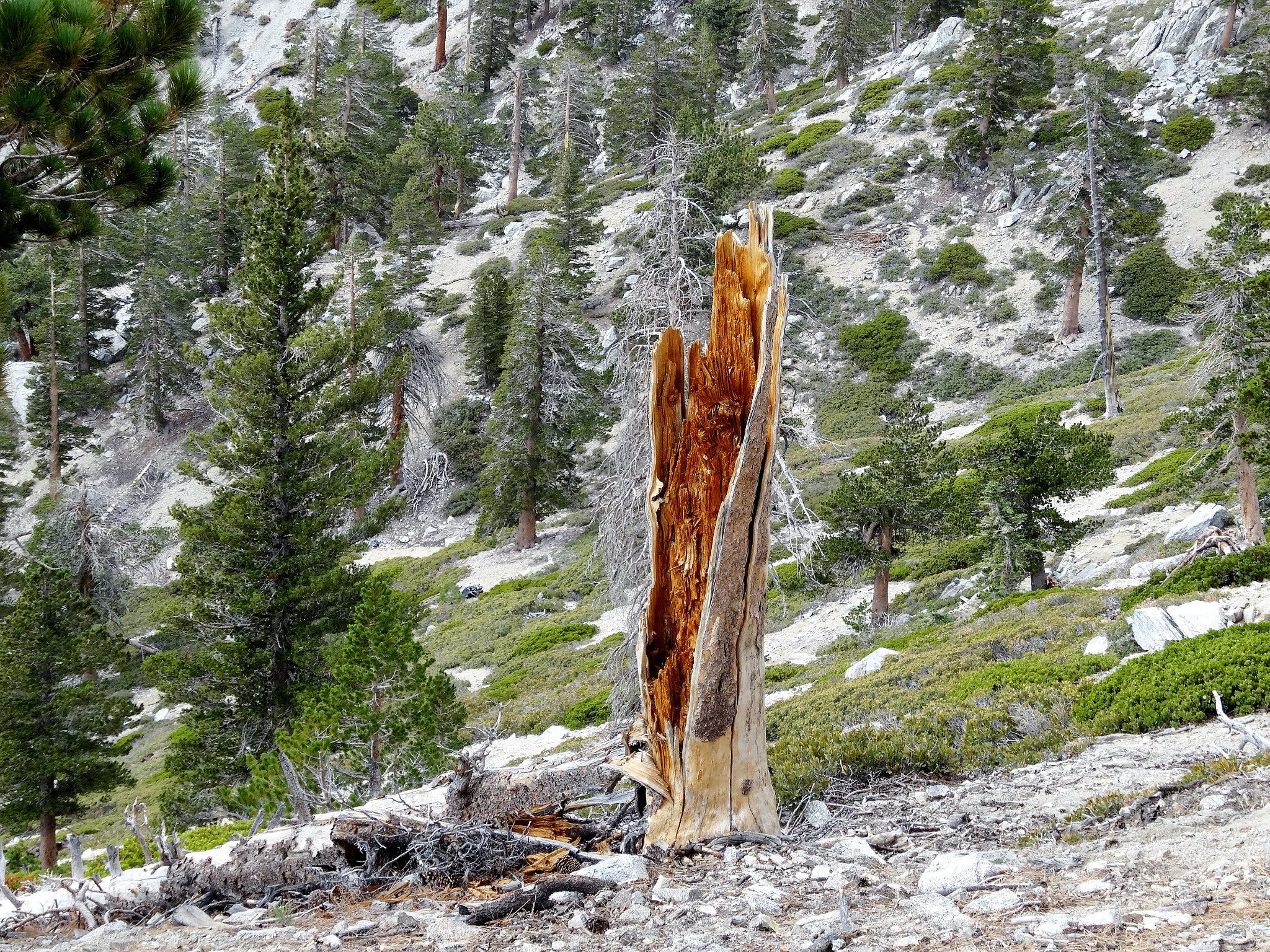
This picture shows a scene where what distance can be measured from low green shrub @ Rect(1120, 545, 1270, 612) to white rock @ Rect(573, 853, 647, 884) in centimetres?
810

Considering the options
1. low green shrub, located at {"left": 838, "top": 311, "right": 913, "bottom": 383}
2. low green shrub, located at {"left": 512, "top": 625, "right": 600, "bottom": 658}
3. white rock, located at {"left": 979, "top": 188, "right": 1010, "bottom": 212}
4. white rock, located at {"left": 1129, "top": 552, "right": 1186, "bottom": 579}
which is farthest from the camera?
white rock, located at {"left": 979, "top": 188, "right": 1010, "bottom": 212}

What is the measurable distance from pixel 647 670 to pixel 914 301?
34.5m

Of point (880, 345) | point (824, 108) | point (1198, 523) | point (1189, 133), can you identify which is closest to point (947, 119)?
point (824, 108)

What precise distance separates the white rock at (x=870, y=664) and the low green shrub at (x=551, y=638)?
838cm

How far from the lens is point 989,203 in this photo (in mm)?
38719

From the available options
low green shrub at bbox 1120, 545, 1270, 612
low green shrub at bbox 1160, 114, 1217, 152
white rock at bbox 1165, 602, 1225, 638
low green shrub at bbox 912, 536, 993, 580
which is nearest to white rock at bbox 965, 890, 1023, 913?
white rock at bbox 1165, 602, 1225, 638

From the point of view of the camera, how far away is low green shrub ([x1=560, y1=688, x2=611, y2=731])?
14.2 meters

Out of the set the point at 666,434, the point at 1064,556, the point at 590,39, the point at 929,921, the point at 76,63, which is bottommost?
the point at 1064,556

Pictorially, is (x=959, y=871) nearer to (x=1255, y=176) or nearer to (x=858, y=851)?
(x=858, y=851)

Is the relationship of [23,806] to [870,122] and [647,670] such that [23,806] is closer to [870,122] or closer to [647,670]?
[647,670]

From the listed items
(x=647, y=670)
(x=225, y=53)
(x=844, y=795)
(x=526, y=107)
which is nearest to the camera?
(x=647, y=670)

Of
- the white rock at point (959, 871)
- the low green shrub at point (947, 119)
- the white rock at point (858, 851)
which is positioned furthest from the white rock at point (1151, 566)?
the low green shrub at point (947, 119)

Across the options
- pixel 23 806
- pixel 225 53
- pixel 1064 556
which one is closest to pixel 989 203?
pixel 1064 556

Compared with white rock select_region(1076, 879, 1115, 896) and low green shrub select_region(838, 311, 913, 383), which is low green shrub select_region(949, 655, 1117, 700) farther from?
low green shrub select_region(838, 311, 913, 383)
